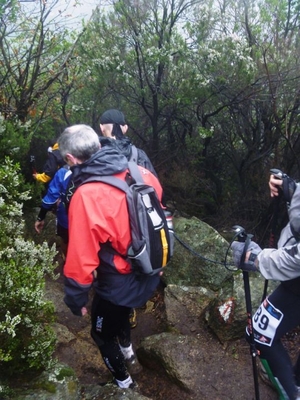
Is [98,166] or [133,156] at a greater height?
[98,166]

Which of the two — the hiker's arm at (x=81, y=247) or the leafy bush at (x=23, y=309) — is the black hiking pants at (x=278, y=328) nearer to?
the hiker's arm at (x=81, y=247)

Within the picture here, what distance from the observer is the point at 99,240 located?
2533mm

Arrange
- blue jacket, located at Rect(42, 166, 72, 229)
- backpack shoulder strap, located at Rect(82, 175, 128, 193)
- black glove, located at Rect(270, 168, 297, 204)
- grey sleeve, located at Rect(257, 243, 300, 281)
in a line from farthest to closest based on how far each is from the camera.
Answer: blue jacket, located at Rect(42, 166, 72, 229) → black glove, located at Rect(270, 168, 297, 204) → backpack shoulder strap, located at Rect(82, 175, 128, 193) → grey sleeve, located at Rect(257, 243, 300, 281)

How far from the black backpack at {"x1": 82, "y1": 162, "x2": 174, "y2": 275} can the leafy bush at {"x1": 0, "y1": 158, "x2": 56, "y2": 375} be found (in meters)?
0.64

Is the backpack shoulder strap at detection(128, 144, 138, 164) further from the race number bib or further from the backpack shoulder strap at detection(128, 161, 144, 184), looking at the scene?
the race number bib

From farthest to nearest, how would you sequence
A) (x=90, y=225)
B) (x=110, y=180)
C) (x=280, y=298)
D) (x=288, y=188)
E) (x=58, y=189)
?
(x=58, y=189), (x=288, y=188), (x=280, y=298), (x=110, y=180), (x=90, y=225)

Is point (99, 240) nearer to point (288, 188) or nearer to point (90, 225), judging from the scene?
point (90, 225)

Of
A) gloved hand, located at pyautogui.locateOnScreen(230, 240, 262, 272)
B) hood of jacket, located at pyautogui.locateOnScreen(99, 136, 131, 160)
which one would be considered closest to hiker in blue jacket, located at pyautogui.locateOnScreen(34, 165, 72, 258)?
hood of jacket, located at pyautogui.locateOnScreen(99, 136, 131, 160)

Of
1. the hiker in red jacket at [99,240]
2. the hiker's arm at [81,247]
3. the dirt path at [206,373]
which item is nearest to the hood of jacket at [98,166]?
the hiker in red jacket at [99,240]

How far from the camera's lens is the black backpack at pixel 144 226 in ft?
8.68

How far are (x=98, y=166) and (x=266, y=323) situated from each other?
1.60 metres

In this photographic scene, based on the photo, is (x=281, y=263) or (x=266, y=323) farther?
(x=266, y=323)

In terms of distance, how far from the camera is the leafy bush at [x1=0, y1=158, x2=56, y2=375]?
102 inches

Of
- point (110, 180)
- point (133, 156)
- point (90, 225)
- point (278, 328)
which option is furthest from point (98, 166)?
point (278, 328)
